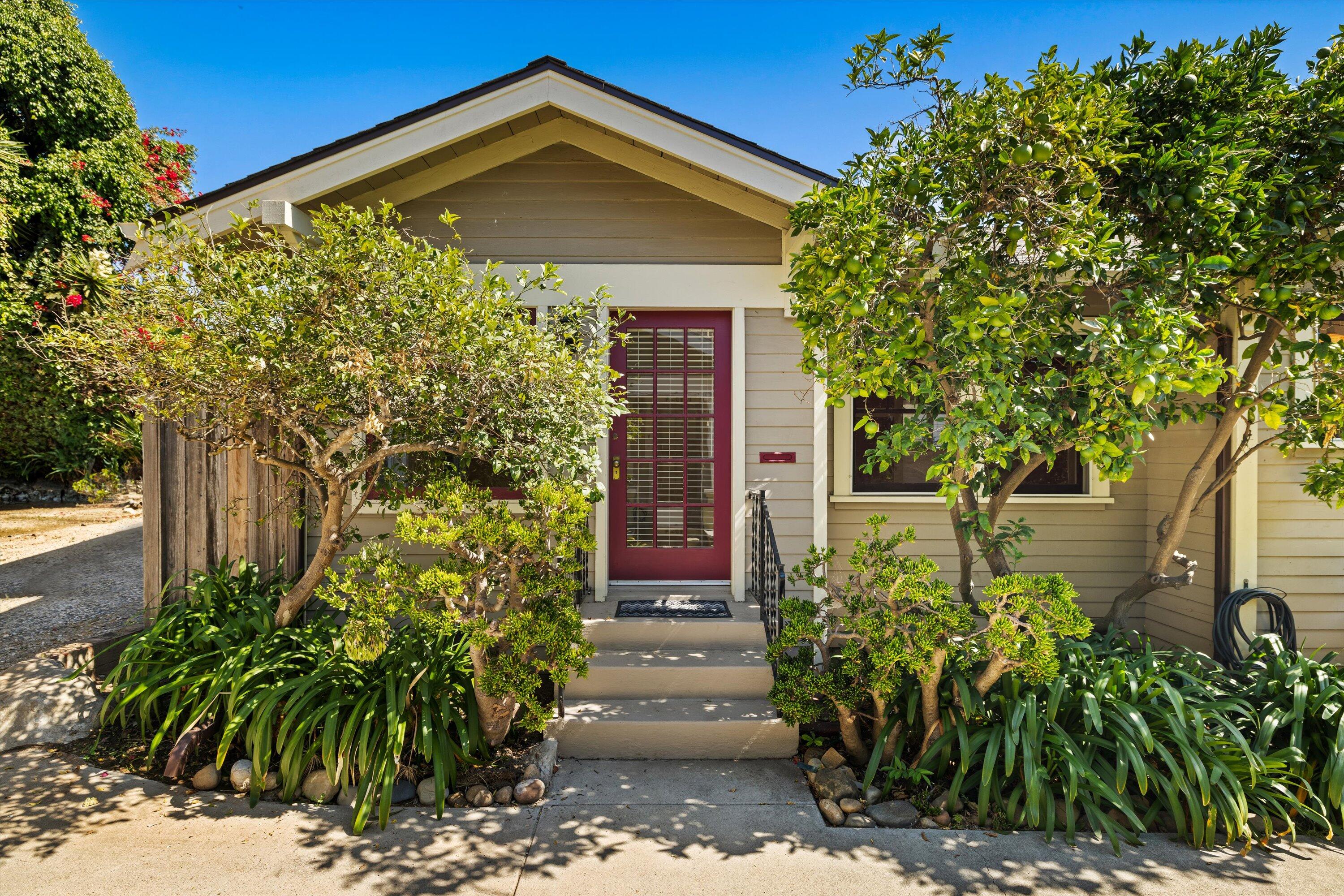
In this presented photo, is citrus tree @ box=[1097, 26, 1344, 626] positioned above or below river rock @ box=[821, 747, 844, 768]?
above

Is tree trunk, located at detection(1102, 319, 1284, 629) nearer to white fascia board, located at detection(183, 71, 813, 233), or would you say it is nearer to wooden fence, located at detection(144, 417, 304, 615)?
white fascia board, located at detection(183, 71, 813, 233)

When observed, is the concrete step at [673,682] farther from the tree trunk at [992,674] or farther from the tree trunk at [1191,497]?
the tree trunk at [1191,497]

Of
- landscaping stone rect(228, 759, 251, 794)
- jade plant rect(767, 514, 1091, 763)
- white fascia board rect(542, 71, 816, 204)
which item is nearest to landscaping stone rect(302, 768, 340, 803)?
landscaping stone rect(228, 759, 251, 794)

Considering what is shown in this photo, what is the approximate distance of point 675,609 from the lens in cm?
438

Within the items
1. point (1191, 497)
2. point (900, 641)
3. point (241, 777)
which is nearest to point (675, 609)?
point (900, 641)

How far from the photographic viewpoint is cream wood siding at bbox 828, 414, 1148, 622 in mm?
5137

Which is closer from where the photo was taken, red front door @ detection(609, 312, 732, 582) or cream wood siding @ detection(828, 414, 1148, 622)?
red front door @ detection(609, 312, 732, 582)

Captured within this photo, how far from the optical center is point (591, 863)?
102 inches

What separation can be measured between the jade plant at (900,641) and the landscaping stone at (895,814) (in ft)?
0.81

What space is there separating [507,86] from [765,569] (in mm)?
3725

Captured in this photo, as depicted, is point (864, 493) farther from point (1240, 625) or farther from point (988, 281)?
point (1240, 625)

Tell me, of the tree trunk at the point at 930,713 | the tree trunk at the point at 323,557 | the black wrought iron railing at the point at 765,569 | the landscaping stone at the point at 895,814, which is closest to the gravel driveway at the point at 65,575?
the tree trunk at the point at 323,557

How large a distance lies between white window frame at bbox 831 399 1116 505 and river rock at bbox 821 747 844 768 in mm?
2110

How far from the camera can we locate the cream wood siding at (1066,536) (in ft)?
16.9
